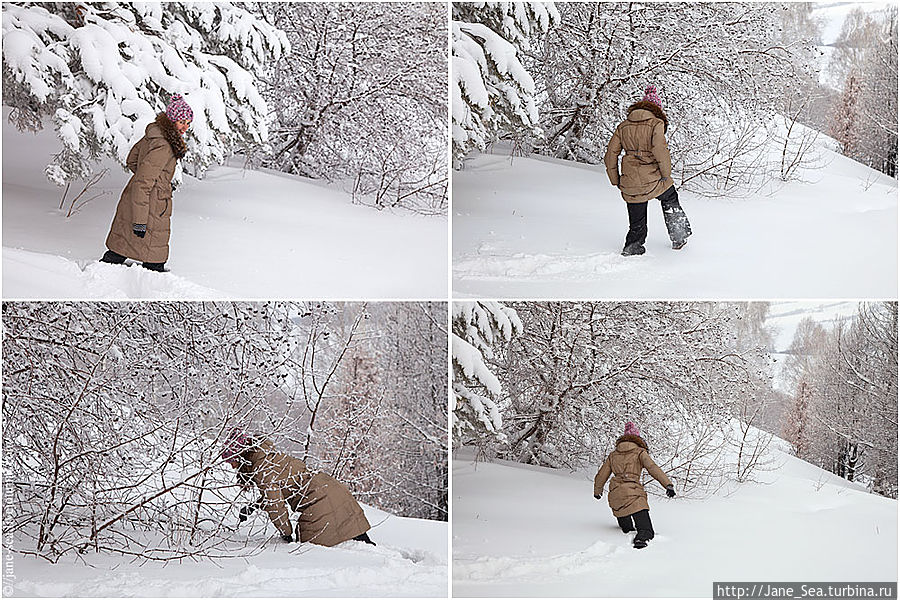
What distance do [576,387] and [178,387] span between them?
Result: 1.70 meters

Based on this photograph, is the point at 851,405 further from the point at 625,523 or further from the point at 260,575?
the point at 260,575

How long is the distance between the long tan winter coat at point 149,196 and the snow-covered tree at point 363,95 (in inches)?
52.0

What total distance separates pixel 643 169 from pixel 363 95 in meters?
1.68

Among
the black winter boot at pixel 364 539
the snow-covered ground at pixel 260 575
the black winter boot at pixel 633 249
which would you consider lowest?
the snow-covered ground at pixel 260 575

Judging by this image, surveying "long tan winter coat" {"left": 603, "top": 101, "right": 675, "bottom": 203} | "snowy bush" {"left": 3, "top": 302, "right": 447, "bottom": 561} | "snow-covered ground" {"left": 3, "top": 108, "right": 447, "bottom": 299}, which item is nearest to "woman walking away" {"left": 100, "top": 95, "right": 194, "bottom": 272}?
"snow-covered ground" {"left": 3, "top": 108, "right": 447, "bottom": 299}

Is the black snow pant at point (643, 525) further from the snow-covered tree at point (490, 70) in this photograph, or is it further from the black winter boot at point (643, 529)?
the snow-covered tree at point (490, 70)

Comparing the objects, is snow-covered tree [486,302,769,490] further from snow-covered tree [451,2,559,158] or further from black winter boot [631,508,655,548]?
snow-covered tree [451,2,559,158]

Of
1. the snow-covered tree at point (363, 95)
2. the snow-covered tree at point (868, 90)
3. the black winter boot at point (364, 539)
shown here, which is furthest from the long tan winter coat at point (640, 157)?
the black winter boot at point (364, 539)

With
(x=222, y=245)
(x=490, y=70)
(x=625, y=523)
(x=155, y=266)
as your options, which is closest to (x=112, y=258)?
(x=155, y=266)

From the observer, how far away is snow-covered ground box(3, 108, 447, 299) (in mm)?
3125

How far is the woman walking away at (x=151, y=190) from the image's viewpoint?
2986 millimetres

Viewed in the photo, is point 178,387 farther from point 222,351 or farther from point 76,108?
point 76,108

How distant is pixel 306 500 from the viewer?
3.35m

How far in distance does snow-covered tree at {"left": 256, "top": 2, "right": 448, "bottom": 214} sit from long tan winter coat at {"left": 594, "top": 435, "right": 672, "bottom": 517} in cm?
165
